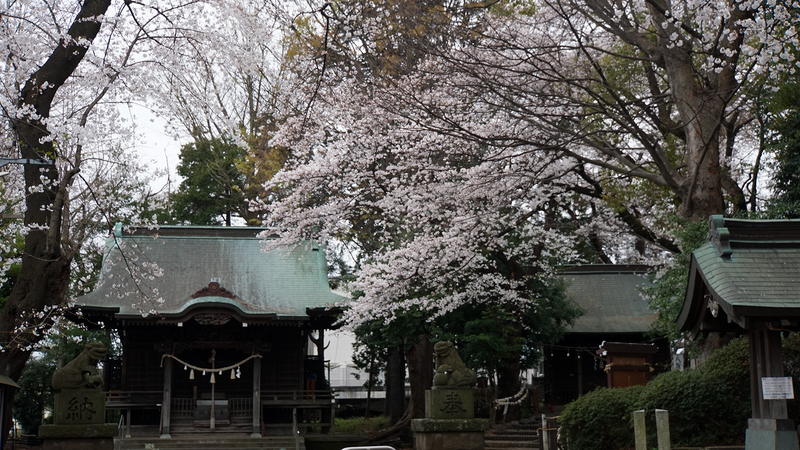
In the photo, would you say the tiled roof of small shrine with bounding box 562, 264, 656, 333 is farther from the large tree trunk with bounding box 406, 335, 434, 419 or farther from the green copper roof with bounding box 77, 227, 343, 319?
the green copper roof with bounding box 77, 227, 343, 319

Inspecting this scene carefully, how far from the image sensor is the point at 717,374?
11977 millimetres

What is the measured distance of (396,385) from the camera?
2625 centimetres

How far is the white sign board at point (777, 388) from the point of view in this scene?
9164 mm

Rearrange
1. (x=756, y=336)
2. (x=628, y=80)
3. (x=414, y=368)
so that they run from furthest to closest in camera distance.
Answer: (x=414, y=368) < (x=628, y=80) < (x=756, y=336)

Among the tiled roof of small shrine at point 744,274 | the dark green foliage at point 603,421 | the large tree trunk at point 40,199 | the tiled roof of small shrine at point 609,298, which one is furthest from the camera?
the tiled roof of small shrine at point 609,298

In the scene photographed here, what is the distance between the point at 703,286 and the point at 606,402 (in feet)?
11.2

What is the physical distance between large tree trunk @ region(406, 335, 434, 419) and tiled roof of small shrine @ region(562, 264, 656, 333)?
5.08 meters

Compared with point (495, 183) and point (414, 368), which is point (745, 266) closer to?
point (495, 183)

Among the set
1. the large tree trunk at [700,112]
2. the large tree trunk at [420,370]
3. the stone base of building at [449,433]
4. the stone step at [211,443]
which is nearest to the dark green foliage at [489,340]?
the large tree trunk at [420,370]

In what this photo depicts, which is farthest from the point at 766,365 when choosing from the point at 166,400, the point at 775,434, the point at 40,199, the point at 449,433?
the point at 166,400

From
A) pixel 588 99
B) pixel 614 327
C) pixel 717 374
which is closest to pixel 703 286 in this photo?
pixel 717 374

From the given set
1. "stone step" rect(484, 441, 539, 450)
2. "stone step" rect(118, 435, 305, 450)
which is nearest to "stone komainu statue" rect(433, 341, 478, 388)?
"stone step" rect(484, 441, 539, 450)

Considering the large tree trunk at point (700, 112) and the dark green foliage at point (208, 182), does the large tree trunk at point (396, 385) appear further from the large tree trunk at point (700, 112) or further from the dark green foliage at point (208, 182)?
the large tree trunk at point (700, 112)

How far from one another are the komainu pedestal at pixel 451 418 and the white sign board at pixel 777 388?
4059 mm
